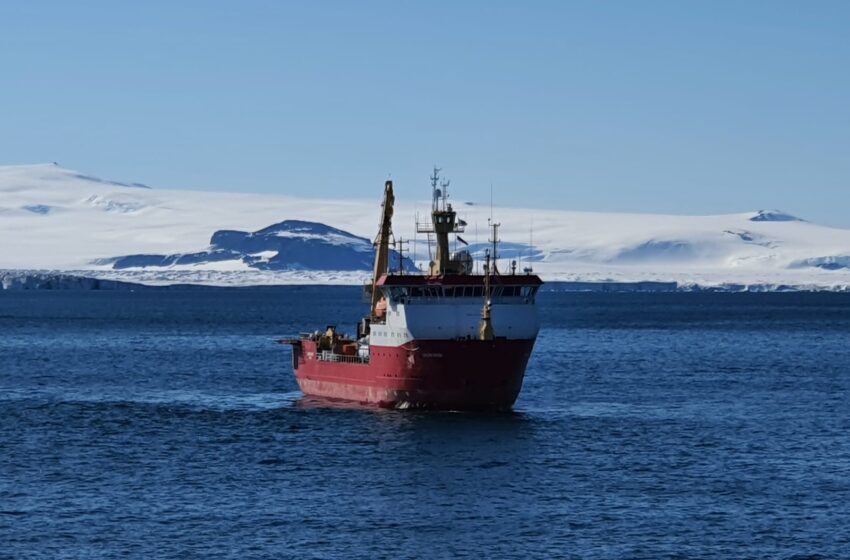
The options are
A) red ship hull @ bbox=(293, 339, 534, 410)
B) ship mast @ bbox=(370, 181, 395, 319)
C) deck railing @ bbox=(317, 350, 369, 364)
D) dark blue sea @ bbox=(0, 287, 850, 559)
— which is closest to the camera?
dark blue sea @ bbox=(0, 287, 850, 559)

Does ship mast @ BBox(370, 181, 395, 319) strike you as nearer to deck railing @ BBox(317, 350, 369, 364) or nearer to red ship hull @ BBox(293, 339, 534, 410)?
deck railing @ BBox(317, 350, 369, 364)

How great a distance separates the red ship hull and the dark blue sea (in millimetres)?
990

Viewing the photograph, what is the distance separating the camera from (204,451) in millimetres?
63625

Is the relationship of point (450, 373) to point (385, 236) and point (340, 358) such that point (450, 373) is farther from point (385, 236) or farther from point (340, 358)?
point (385, 236)

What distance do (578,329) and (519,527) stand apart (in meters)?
133

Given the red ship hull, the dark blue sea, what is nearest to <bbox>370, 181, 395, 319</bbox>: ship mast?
the dark blue sea

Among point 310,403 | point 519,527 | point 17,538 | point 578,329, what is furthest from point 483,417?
point 578,329

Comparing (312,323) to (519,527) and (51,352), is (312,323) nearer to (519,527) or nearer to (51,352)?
(51,352)

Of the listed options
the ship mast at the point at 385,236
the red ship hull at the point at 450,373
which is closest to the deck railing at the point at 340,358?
the red ship hull at the point at 450,373

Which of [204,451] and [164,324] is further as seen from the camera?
[164,324]

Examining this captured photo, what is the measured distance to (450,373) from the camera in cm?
7181

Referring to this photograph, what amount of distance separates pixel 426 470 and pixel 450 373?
1379cm

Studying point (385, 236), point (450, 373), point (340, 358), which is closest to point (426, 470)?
point (450, 373)

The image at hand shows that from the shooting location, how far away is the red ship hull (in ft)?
234
